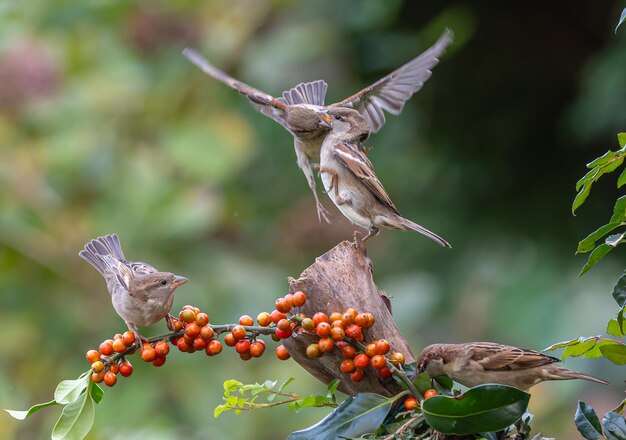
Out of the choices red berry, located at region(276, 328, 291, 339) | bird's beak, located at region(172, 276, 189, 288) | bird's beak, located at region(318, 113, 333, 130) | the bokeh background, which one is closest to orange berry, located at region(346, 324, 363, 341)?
red berry, located at region(276, 328, 291, 339)

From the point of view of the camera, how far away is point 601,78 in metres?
4.71

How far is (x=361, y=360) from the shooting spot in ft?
6.77

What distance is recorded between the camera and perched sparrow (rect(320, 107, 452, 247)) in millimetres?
2635

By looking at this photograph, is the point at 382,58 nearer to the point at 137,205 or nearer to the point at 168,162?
the point at 168,162

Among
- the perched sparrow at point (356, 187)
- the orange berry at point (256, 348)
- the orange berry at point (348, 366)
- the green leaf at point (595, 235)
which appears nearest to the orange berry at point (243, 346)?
the orange berry at point (256, 348)

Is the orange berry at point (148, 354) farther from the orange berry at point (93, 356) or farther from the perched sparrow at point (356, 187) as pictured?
the perched sparrow at point (356, 187)

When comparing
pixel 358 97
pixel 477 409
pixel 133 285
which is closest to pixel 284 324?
pixel 477 409

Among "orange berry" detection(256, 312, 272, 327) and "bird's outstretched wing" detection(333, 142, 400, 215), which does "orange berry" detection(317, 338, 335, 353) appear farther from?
"bird's outstretched wing" detection(333, 142, 400, 215)

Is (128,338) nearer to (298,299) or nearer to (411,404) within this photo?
(298,299)

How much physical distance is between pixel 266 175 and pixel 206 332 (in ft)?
14.5

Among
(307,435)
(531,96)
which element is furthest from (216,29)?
(307,435)

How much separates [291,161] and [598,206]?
2087 mm

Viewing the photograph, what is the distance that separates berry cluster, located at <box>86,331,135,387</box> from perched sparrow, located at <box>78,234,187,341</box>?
17 centimetres

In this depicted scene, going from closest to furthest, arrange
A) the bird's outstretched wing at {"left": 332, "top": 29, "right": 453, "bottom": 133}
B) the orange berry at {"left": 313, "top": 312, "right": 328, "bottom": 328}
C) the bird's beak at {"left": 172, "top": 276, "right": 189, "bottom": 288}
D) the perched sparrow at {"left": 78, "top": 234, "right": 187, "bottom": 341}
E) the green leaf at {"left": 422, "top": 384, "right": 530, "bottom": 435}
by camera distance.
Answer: the green leaf at {"left": 422, "top": 384, "right": 530, "bottom": 435} < the orange berry at {"left": 313, "top": 312, "right": 328, "bottom": 328} < the perched sparrow at {"left": 78, "top": 234, "right": 187, "bottom": 341} < the bird's beak at {"left": 172, "top": 276, "right": 189, "bottom": 288} < the bird's outstretched wing at {"left": 332, "top": 29, "right": 453, "bottom": 133}
